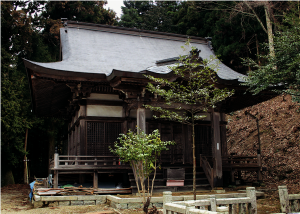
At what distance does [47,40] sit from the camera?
93.5 feet

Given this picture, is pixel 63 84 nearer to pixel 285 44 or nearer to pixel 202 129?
pixel 202 129

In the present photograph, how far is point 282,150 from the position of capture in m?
15.6

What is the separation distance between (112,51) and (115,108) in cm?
378

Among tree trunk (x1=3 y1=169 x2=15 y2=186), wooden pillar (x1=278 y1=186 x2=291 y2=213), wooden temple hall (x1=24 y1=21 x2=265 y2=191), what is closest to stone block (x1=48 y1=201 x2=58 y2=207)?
wooden temple hall (x1=24 y1=21 x2=265 y2=191)

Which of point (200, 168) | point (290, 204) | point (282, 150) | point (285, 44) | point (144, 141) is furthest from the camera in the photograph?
point (282, 150)

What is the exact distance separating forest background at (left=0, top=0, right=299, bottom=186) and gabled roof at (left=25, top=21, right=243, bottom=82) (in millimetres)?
3391

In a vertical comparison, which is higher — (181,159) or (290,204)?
(181,159)

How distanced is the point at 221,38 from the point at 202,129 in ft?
43.0

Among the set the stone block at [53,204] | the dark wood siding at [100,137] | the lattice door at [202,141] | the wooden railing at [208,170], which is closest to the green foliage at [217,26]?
the lattice door at [202,141]

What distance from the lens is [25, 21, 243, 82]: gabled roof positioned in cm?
1084

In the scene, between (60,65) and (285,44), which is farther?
(60,65)

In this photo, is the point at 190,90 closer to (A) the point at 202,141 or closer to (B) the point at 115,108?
(B) the point at 115,108

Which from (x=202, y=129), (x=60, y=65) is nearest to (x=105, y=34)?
(x=60, y=65)

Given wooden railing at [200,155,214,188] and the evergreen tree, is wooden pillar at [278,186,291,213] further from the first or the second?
the evergreen tree
